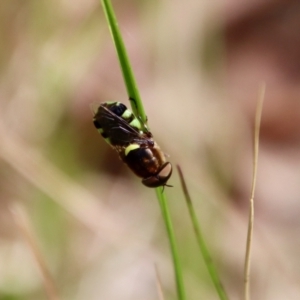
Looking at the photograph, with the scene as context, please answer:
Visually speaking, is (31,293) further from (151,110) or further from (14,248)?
(151,110)

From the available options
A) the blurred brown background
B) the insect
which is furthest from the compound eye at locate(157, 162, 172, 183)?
the blurred brown background

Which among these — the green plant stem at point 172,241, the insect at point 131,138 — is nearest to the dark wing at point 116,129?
the insect at point 131,138

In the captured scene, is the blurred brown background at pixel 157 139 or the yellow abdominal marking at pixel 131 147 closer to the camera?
the yellow abdominal marking at pixel 131 147

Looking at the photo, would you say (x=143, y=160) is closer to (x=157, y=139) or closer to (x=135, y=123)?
(x=135, y=123)

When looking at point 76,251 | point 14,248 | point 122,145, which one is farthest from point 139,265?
point 122,145

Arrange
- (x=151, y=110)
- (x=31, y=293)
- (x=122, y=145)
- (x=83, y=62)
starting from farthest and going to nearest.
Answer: (x=151, y=110), (x=83, y=62), (x=31, y=293), (x=122, y=145)

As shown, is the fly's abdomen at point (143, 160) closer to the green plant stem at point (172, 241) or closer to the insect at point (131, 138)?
the insect at point (131, 138)

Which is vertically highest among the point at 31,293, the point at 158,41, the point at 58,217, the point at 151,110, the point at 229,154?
the point at 158,41
